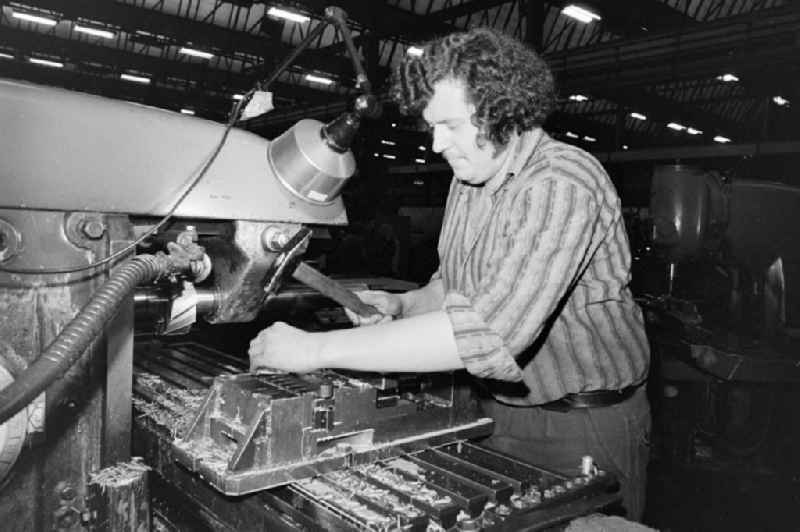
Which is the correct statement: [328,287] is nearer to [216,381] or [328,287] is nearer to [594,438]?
[216,381]

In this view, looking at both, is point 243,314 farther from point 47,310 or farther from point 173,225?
point 47,310

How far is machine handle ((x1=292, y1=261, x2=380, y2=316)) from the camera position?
42.5 inches

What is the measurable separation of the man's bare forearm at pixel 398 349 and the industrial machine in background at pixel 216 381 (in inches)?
2.0

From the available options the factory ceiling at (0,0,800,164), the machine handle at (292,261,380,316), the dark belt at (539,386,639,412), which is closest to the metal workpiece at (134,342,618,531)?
the machine handle at (292,261,380,316)

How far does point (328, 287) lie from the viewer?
1129 mm

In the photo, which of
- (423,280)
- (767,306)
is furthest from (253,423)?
(423,280)

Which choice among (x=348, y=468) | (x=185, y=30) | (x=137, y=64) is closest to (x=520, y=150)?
(x=348, y=468)

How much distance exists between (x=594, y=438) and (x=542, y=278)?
57 cm

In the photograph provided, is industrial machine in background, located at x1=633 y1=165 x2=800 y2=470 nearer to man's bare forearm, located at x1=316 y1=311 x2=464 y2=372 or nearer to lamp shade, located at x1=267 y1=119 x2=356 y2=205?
man's bare forearm, located at x1=316 y1=311 x2=464 y2=372

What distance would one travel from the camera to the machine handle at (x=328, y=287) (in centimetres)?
108

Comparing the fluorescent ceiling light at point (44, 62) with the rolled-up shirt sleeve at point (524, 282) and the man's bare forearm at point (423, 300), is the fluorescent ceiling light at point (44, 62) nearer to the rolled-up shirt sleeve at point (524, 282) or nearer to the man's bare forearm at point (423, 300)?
the man's bare forearm at point (423, 300)

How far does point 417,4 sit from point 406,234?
4532mm

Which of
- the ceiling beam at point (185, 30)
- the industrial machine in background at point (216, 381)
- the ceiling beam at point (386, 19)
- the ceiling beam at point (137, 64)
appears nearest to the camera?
the industrial machine in background at point (216, 381)

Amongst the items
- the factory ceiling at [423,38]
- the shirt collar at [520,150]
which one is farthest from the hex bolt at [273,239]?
the factory ceiling at [423,38]
